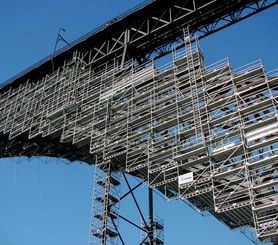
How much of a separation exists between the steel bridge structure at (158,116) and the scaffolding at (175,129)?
A: 9cm

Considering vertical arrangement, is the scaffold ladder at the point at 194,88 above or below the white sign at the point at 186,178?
above

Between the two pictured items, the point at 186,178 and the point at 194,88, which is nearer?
the point at 186,178

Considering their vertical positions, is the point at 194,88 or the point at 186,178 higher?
the point at 194,88

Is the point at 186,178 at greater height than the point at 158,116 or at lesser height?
lesser

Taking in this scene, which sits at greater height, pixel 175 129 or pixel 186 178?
pixel 175 129

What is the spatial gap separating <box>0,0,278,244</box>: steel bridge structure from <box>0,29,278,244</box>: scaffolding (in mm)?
85

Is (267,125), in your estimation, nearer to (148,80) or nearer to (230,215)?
(230,215)

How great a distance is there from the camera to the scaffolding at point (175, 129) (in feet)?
75.5

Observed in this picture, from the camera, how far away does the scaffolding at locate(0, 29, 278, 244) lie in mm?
23016

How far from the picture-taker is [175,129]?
27656mm

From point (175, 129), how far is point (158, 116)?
2.37m

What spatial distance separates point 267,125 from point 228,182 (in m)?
3.84

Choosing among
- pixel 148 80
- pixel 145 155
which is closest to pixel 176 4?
pixel 148 80

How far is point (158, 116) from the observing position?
29609mm
